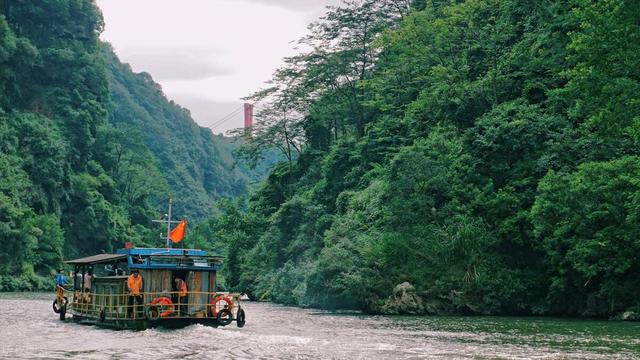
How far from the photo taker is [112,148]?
3748 inches

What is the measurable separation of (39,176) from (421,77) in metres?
42.7

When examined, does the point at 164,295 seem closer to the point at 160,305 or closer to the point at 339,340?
the point at 160,305

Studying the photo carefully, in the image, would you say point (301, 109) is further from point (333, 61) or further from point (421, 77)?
point (421, 77)

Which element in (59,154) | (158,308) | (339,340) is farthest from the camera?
(59,154)

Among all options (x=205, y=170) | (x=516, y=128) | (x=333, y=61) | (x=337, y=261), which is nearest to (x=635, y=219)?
(x=516, y=128)

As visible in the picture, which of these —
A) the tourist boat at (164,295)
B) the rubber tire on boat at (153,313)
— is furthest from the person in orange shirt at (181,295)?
the rubber tire on boat at (153,313)

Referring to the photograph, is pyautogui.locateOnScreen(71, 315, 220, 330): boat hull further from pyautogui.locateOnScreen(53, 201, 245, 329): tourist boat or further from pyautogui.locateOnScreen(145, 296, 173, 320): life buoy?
pyautogui.locateOnScreen(145, 296, 173, 320): life buoy

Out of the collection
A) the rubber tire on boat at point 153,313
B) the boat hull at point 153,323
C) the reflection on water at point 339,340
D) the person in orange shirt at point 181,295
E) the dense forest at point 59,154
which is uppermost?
the dense forest at point 59,154

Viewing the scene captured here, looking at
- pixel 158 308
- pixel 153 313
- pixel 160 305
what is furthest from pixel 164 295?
pixel 153 313

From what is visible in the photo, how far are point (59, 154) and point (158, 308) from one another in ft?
186

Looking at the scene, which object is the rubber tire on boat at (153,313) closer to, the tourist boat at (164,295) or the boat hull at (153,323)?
the tourist boat at (164,295)

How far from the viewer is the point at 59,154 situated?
78750 millimetres

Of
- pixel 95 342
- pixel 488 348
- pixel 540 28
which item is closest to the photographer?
pixel 488 348

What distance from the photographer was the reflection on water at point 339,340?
1919cm
